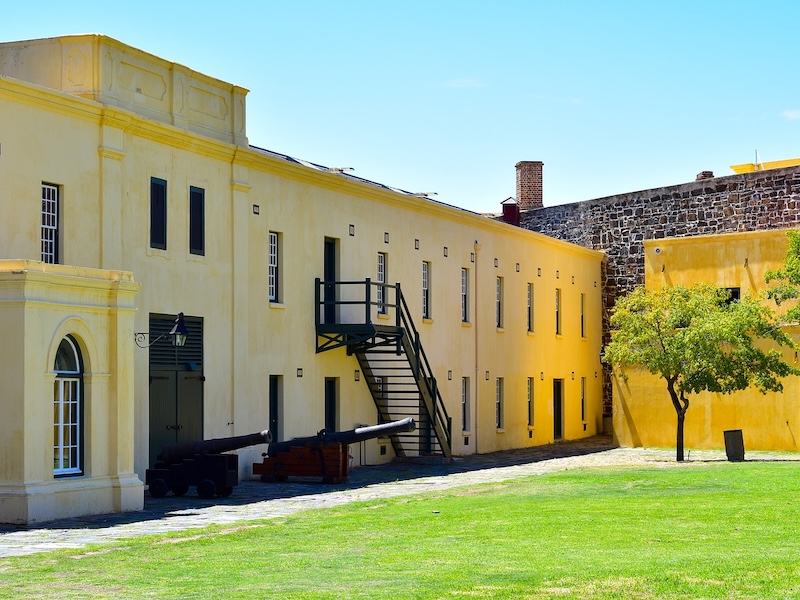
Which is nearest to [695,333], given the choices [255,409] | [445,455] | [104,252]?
[445,455]

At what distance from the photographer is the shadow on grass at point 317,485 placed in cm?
1912

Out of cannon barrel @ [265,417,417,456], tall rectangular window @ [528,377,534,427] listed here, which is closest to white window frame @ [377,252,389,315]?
cannon barrel @ [265,417,417,456]

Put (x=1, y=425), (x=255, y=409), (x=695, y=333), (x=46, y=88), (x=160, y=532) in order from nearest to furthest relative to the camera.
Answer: (x=160, y=532) < (x=1, y=425) < (x=46, y=88) < (x=255, y=409) < (x=695, y=333)

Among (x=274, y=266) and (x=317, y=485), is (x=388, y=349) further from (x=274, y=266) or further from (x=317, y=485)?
(x=317, y=485)

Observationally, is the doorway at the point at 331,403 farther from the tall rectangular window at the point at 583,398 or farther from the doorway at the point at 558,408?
the tall rectangular window at the point at 583,398

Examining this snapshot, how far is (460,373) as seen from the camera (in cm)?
3747

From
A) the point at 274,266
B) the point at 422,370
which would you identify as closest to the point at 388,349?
the point at 422,370

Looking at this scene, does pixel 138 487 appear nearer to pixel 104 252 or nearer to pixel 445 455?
pixel 104 252

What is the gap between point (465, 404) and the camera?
3791cm

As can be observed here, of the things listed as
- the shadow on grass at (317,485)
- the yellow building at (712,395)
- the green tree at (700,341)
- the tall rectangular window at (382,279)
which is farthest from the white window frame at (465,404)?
the tall rectangular window at (382,279)

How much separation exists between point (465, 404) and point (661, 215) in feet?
41.0

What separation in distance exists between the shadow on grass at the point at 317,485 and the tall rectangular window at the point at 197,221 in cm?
460

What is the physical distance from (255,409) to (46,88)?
843cm

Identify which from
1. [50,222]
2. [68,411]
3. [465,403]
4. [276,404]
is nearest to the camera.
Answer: [68,411]
